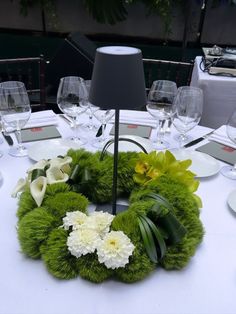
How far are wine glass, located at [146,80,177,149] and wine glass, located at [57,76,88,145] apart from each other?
0.20 meters

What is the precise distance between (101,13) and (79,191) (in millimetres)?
2636

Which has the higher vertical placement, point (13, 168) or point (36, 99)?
point (13, 168)

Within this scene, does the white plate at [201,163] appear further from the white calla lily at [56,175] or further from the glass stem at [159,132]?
the white calla lily at [56,175]

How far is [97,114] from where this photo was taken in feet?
3.31

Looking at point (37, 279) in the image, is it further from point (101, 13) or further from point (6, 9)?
point (6, 9)

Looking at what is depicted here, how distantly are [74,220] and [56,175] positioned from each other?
0.47 ft

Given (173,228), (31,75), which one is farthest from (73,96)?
(31,75)

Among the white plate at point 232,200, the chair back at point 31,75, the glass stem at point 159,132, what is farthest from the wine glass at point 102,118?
the chair back at point 31,75

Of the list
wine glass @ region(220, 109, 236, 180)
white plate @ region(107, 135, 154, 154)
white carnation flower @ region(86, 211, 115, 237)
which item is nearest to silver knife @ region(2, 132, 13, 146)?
white plate @ region(107, 135, 154, 154)

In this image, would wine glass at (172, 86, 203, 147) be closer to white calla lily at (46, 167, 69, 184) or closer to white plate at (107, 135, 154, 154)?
white plate at (107, 135, 154, 154)

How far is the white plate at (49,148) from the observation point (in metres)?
0.90

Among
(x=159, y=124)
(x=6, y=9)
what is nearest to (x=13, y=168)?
(x=159, y=124)

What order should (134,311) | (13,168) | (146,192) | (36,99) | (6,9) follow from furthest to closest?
(6,9) → (36,99) → (13,168) → (146,192) → (134,311)

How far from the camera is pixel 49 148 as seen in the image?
946mm
